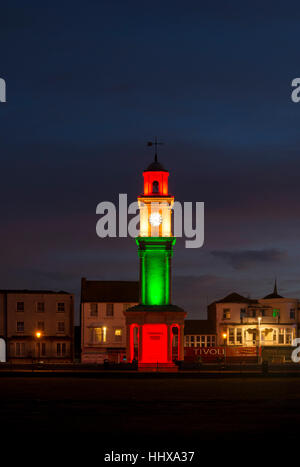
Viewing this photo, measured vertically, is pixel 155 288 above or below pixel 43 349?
Answer: above

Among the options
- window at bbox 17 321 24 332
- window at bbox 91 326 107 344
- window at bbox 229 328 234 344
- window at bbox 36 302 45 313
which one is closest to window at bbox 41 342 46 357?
window at bbox 17 321 24 332

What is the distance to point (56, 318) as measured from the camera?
11825cm

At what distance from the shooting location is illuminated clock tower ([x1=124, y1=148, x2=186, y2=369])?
90.1 meters

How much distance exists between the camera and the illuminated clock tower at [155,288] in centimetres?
9012

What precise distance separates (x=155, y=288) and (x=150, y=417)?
57485 mm

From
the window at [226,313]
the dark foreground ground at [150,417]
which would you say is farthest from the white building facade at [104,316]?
the dark foreground ground at [150,417]

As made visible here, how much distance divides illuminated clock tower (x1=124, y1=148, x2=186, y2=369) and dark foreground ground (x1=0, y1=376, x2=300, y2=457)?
3764cm

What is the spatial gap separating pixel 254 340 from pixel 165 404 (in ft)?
292

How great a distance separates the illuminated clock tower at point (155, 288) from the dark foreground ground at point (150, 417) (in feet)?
123

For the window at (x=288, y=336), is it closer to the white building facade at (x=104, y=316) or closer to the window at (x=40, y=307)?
the white building facade at (x=104, y=316)

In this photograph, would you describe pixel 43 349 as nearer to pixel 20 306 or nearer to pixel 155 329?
pixel 20 306

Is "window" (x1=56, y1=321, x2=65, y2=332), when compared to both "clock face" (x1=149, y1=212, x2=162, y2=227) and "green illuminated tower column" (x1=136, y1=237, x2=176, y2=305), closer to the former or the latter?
"green illuminated tower column" (x1=136, y1=237, x2=176, y2=305)

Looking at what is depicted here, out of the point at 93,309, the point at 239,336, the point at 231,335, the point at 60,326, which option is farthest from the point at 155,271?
the point at 239,336

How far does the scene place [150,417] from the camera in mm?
33406
